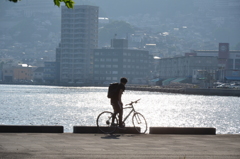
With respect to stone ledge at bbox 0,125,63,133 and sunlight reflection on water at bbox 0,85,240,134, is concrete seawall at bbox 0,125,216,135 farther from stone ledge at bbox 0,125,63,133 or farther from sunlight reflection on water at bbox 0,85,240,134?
sunlight reflection on water at bbox 0,85,240,134

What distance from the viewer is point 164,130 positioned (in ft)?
82.6

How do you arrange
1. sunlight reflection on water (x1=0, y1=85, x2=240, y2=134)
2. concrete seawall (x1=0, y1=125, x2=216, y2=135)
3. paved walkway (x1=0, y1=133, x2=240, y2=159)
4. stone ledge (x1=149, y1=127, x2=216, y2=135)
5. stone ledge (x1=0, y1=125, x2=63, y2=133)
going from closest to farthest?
paved walkway (x1=0, y1=133, x2=240, y2=159)
stone ledge (x1=0, y1=125, x2=63, y2=133)
concrete seawall (x1=0, y1=125, x2=216, y2=135)
stone ledge (x1=149, y1=127, x2=216, y2=135)
sunlight reflection on water (x1=0, y1=85, x2=240, y2=134)

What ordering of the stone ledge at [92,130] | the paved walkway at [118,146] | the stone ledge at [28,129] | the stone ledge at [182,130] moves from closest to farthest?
1. the paved walkway at [118,146]
2. the stone ledge at [28,129]
3. the stone ledge at [92,130]
4. the stone ledge at [182,130]

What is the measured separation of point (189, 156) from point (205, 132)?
7925 millimetres

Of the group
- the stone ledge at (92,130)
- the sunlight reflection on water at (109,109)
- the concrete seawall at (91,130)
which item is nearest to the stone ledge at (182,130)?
the concrete seawall at (91,130)

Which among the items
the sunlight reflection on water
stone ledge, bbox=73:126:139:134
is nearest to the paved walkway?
stone ledge, bbox=73:126:139:134

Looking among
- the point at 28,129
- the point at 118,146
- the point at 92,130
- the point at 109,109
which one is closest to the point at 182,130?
the point at 92,130

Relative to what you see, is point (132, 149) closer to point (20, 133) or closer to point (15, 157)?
point (15, 157)

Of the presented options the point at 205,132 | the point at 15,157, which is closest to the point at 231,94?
the point at 205,132

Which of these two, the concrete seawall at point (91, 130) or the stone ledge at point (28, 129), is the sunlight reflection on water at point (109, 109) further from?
the stone ledge at point (28, 129)

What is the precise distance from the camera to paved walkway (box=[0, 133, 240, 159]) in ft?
57.7

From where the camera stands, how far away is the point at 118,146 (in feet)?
65.8

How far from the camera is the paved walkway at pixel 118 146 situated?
1758 centimetres

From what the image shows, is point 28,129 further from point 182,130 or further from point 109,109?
point 109,109
